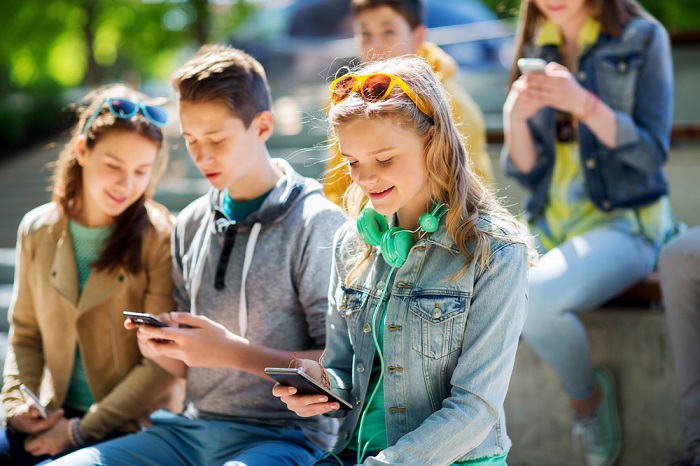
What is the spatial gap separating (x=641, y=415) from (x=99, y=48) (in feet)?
56.2

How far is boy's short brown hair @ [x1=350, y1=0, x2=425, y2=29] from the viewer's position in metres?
3.96

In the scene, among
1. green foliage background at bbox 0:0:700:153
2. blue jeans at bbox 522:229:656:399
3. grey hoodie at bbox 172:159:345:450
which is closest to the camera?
grey hoodie at bbox 172:159:345:450

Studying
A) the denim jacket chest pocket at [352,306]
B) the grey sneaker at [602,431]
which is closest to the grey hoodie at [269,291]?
the denim jacket chest pocket at [352,306]

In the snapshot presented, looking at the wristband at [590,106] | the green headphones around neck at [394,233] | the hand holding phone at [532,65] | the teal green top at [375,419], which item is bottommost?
the teal green top at [375,419]

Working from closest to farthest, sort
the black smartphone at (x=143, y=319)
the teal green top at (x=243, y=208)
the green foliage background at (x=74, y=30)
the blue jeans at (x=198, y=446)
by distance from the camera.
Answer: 1. the black smartphone at (x=143, y=319)
2. the blue jeans at (x=198, y=446)
3. the teal green top at (x=243, y=208)
4. the green foliage background at (x=74, y=30)

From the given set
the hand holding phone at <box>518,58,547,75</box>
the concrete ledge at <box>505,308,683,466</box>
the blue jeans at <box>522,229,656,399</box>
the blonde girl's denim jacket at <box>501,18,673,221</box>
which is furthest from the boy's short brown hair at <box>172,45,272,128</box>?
the concrete ledge at <box>505,308,683,466</box>

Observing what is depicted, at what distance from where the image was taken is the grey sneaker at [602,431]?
3402 millimetres

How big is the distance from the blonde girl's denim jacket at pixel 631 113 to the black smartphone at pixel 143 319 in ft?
6.47

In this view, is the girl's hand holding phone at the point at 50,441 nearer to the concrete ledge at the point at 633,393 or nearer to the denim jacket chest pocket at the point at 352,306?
the denim jacket chest pocket at the point at 352,306

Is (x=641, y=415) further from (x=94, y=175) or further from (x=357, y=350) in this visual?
(x=94, y=175)

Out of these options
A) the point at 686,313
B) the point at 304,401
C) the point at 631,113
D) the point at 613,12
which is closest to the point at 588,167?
the point at 631,113

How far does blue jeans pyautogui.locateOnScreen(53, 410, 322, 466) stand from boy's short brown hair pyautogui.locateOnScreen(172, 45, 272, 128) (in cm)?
101

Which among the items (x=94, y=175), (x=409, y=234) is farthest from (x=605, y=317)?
(x=94, y=175)

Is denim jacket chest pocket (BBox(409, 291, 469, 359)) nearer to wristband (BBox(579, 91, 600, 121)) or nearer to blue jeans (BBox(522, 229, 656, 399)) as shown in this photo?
blue jeans (BBox(522, 229, 656, 399))
